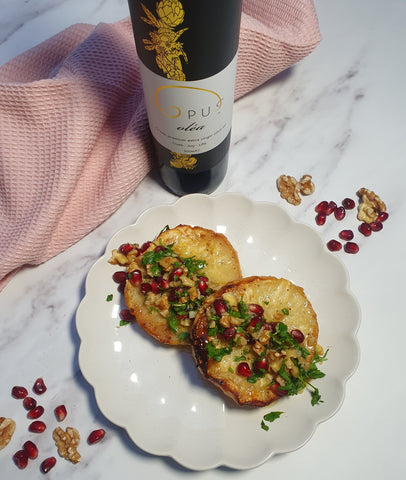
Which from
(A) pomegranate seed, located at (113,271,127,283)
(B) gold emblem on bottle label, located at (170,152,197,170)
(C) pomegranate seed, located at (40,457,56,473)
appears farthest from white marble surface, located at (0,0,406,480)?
(B) gold emblem on bottle label, located at (170,152,197,170)

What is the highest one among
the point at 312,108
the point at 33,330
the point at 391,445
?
the point at 312,108

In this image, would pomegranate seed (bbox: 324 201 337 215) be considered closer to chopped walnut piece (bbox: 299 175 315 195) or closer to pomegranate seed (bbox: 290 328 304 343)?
chopped walnut piece (bbox: 299 175 315 195)

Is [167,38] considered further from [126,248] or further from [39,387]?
[39,387]

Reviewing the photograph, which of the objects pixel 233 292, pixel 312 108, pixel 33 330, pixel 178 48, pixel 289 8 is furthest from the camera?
pixel 312 108

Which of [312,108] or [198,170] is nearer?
[198,170]

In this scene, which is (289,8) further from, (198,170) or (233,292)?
(233,292)

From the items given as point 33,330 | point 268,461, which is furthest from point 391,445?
point 33,330
